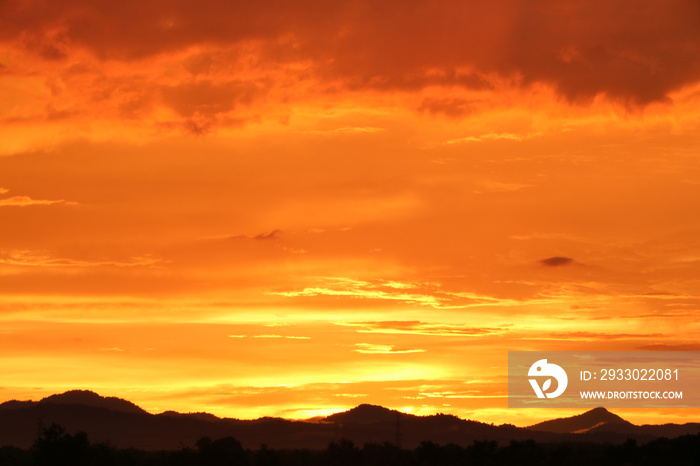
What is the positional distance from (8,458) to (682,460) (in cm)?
7544

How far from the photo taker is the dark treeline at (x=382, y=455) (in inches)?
3531

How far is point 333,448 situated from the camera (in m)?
124

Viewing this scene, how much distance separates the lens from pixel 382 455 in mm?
118875

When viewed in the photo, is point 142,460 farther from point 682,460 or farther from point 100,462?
point 682,460

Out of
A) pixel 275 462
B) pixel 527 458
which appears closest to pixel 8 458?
pixel 275 462

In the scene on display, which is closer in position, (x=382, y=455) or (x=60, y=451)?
(x=60, y=451)

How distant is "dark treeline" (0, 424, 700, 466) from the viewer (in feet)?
294

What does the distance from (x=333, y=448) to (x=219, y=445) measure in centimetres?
1707

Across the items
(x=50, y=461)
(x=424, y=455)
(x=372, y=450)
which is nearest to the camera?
(x=50, y=461)

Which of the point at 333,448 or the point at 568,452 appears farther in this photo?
the point at 333,448

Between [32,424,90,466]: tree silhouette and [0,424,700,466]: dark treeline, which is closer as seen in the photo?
[32,424,90,466]: tree silhouette

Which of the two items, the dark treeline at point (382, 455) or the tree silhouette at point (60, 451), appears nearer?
the tree silhouette at point (60, 451)

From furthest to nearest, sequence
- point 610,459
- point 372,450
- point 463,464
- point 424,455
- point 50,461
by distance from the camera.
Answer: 1. point 372,450
2. point 424,455
3. point 463,464
4. point 610,459
5. point 50,461

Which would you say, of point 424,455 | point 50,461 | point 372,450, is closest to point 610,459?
point 424,455
